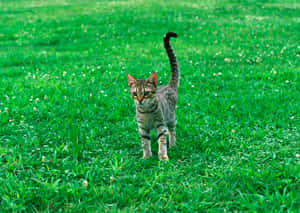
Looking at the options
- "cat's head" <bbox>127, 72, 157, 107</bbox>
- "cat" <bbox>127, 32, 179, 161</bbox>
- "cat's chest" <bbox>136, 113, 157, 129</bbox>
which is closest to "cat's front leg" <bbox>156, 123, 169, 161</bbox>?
"cat" <bbox>127, 32, 179, 161</bbox>

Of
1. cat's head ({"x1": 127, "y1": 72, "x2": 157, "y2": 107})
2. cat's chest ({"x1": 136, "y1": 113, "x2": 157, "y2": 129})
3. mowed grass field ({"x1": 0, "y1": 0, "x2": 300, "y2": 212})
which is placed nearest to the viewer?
mowed grass field ({"x1": 0, "y1": 0, "x2": 300, "y2": 212})

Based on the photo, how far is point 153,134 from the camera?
572 cm

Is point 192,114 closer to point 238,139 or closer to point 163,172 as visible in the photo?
point 238,139

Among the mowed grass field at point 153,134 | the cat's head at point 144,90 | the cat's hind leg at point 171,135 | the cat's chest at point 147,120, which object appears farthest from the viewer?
the cat's hind leg at point 171,135

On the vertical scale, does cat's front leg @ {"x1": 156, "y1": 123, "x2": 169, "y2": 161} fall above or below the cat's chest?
below

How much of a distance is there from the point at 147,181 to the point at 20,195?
1.55 metres

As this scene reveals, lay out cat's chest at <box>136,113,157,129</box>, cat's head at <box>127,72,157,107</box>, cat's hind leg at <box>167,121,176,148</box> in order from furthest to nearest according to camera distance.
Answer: cat's hind leg at <box>167,121,176,148</box> < cat's chest at <box>136,113,157,129</box> < cat's head at <box>127,72,157,107</box>

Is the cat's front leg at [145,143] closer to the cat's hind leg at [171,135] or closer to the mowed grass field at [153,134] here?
the mowed grass field at [153,134]

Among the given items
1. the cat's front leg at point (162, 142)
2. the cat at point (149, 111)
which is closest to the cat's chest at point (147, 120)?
the cat at point (149, 111)

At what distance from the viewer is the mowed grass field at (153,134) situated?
3799 millimetres

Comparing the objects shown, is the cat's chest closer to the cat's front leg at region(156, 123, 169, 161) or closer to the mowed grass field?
the cat's front leg at region(156, 123, 169, 161)

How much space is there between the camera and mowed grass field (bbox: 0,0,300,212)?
380 centimetres

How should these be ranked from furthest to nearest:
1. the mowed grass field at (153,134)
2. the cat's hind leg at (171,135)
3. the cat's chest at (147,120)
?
the cat's hind leg at (171,135), the cat's chest at (147,120), the mowed grass field at (153,134)

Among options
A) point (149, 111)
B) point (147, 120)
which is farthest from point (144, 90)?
point (147, 120)
